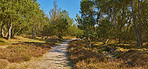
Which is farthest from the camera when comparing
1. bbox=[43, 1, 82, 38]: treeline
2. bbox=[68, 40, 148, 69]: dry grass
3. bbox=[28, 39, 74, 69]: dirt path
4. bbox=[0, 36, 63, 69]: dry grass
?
bbox=[43, 1, 82, 38]: treeline

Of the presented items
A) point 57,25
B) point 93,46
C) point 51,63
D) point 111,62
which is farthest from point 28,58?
point 57,25

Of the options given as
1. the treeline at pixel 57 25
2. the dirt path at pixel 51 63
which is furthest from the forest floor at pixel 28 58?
the treeline at pixel 57 25

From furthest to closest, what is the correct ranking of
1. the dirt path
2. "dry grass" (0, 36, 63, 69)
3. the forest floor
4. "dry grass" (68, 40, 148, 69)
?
"dry grass" (0, 36, 63, 69) < the dirt path < the forest floor < "dry grass" (68, 40, 148, 69)

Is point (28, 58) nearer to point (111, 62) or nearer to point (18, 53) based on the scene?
point (18, 53)

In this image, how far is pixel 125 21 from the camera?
27.1m

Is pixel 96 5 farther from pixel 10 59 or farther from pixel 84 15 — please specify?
pixel 10 59

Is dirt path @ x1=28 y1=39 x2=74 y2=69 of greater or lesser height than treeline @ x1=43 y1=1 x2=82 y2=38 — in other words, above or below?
below

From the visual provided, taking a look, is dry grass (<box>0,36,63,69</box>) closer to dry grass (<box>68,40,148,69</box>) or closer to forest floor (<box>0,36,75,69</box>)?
forest floor (<box>0,36,75,69</box>)

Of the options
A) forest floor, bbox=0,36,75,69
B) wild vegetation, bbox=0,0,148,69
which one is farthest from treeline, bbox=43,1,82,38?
forest floor, bbox=0,36,75,69

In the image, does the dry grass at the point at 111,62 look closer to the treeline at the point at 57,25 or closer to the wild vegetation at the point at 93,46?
the wild vegetation at the point at 93,46

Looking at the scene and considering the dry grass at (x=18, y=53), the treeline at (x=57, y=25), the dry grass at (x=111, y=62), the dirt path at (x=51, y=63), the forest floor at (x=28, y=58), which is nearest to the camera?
the dry grass at (x=111, y=62)

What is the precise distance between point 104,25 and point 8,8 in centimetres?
1956

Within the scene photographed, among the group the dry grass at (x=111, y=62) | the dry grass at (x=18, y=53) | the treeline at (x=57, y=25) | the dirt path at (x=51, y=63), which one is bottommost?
the dirt path at (x=51, y=63)

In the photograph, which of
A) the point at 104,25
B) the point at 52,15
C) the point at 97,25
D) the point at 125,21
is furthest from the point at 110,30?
the point at 52,15
